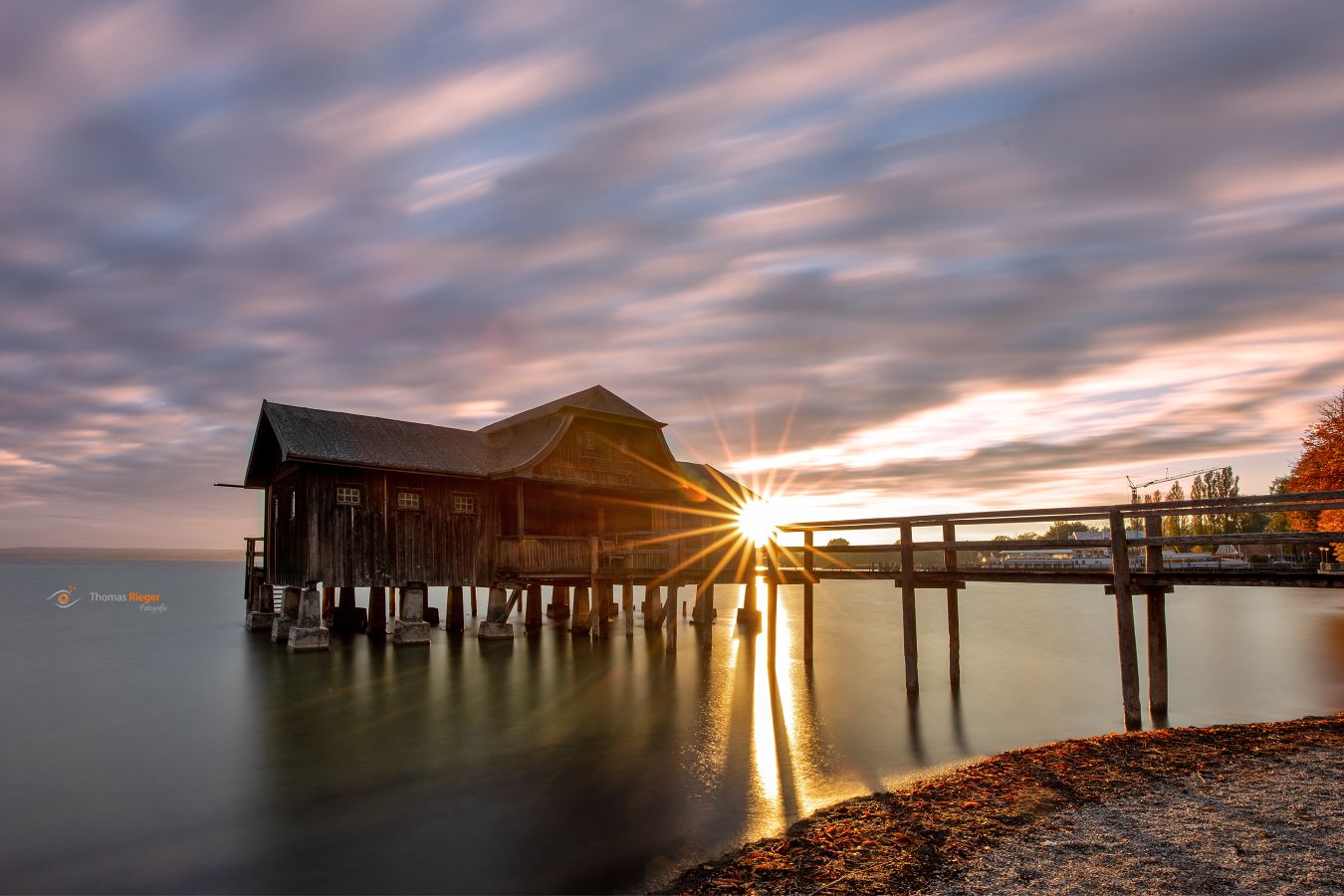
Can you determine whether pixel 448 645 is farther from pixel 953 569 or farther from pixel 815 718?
pixel 953 569

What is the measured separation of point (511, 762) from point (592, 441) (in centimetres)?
1647

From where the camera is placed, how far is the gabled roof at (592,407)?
90.4 ft

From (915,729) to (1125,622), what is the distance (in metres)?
4.33

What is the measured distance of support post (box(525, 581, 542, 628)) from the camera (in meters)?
28.8

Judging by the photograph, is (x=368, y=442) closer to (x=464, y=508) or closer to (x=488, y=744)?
(x=464, y=508)

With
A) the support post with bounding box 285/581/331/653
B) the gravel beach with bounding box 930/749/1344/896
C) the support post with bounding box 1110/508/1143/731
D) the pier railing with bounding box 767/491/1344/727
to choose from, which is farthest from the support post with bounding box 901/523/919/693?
the support post with bounding box 285/581/331/653

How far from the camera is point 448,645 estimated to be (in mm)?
27594

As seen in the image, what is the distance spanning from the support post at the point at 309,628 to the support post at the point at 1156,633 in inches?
888

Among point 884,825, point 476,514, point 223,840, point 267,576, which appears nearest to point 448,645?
point 476,514

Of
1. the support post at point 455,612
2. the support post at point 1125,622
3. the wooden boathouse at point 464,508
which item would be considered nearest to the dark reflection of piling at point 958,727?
the support post at point 1125,622

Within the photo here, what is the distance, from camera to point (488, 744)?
1412cm

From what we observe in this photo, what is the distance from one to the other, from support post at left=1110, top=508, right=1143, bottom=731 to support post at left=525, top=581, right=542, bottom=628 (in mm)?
18869

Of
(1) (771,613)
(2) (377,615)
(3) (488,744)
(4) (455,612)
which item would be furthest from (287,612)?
(1) (771,613)

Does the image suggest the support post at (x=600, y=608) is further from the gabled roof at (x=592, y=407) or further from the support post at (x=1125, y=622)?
the support post at (x=1125, y=622)
